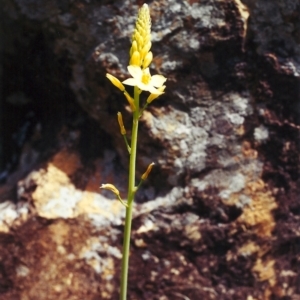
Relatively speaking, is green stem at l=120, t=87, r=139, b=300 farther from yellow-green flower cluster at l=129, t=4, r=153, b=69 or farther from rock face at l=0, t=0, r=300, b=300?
rock face at l=0, t=0, r=300, b=300

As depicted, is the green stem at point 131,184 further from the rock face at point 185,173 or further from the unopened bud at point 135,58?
A: the rock face at point 185,173

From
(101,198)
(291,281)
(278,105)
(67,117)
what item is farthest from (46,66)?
(291,281)

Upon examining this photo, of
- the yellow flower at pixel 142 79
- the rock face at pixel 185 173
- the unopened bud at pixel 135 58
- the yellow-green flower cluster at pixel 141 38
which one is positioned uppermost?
the yellow-green flower cluster at pixel 141 38

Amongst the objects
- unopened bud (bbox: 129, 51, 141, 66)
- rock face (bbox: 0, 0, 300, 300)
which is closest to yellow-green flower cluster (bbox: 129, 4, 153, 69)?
unopened bud (bbox: 129, 51, 141, 66)

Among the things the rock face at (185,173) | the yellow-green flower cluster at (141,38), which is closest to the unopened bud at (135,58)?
the yellow-green flower cluster at (141,38)

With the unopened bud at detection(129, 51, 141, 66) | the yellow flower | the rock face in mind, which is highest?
the unopened bud at detection(129, 51, 141, 66)

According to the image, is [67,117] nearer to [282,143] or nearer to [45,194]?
[45,194]

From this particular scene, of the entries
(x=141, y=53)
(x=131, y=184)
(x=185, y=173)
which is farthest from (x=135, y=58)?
(x=185, y=173)

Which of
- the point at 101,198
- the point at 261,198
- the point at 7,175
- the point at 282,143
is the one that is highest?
the point at 282,143
